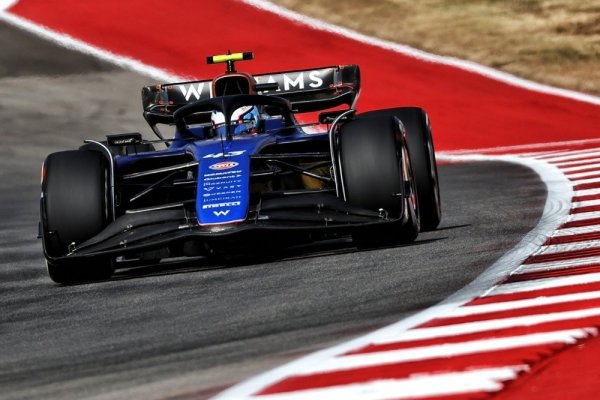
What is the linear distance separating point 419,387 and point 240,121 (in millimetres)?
5540

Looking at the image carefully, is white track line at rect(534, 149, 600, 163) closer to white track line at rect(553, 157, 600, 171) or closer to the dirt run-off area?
white track line at rect(553, 157, 600, 171)

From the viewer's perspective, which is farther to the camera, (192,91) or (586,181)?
(586,181)

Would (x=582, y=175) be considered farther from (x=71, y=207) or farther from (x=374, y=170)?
(x=71, y=207)

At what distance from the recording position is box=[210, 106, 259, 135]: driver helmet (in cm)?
984

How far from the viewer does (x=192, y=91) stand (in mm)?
11648

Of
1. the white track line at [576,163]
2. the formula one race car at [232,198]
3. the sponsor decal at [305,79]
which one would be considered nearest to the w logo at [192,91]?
the sponsor decal at [305,79]

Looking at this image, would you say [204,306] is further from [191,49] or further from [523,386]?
[191,49]

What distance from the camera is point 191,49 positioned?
73.7ft

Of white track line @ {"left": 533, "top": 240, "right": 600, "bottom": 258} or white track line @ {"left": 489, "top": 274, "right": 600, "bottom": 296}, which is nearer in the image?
white track line @ {"left": 489, "top": 274, "right": 600, "bottom": 296}

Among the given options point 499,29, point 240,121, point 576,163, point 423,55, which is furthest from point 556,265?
point 499,29

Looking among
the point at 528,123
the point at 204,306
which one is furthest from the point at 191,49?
the point at 204,306

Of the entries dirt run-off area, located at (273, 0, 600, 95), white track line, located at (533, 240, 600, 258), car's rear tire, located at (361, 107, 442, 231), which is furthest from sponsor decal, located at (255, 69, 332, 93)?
dirt run-off area, located at (273, 0, 600, 95)

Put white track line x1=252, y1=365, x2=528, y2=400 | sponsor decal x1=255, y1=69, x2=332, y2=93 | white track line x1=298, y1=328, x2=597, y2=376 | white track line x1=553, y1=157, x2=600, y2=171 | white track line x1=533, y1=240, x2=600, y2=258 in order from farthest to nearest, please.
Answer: white track line x1=553, y1=157, x2=600, y2=171 < sponsor decal x1=255, y1=69, x2=332, y2=93 < white track line x1=533, y1=240, x2=600, y2=258 < white track line x1=298, y1=328, x2=597, y2=376 < white track line x1=252, y1=365, x2=528, y2=400

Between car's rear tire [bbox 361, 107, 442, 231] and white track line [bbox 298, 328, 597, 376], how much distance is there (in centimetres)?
443
